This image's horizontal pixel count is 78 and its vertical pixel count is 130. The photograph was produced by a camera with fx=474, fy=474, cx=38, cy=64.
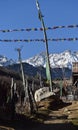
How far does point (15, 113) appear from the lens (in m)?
29.6

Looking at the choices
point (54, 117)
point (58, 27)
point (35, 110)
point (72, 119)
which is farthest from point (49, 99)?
point (58, 27)

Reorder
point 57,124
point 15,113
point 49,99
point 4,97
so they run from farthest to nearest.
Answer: point 49,99 < point 4,97 < point 15,113 < point 57,124

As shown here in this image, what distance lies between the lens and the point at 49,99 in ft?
125

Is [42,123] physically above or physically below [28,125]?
above

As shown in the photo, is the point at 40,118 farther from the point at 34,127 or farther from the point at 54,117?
the point at 34,127

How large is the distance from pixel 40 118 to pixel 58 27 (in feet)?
22.3

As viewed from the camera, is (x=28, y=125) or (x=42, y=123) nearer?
(x=28, y=125)

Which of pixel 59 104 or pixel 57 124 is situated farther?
→ pixel 59 104

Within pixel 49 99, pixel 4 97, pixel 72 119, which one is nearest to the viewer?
pixel 72 119

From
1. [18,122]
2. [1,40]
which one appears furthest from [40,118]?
[1,40]

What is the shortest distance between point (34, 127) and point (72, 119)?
2701 millimetres

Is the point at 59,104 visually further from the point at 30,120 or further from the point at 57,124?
the point at 57,124

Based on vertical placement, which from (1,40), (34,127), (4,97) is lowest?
(34,127)

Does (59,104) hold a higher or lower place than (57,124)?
higher
